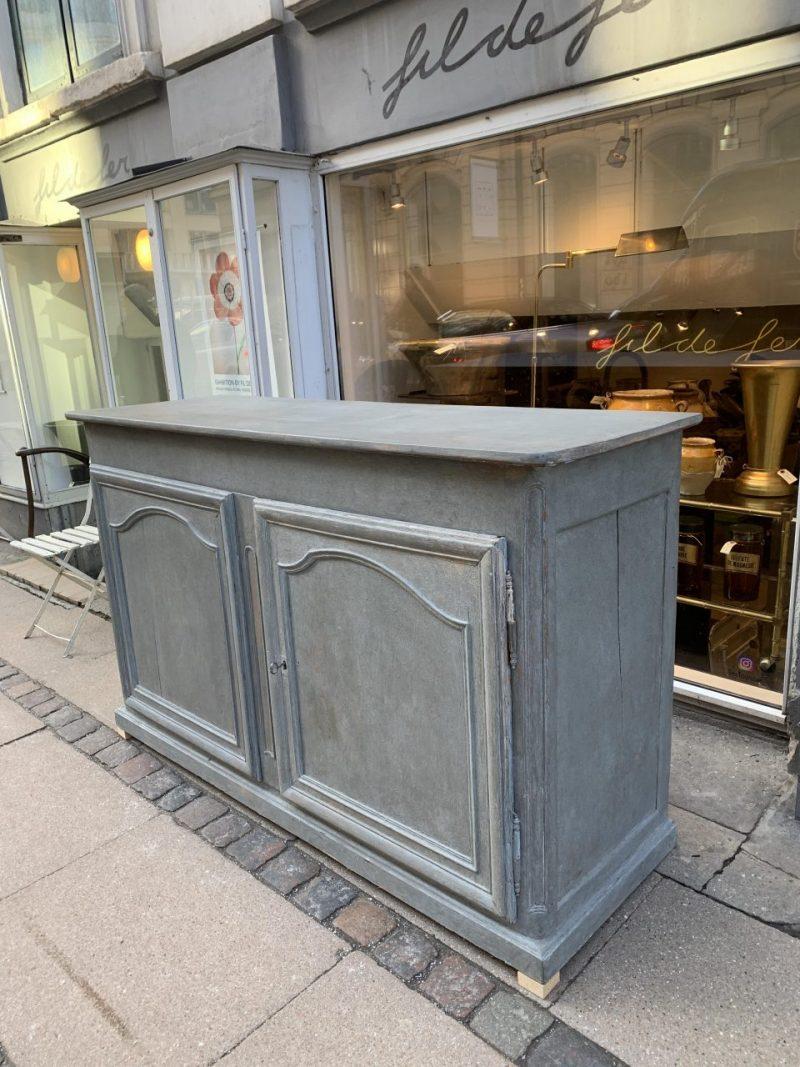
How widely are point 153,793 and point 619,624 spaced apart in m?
2.06

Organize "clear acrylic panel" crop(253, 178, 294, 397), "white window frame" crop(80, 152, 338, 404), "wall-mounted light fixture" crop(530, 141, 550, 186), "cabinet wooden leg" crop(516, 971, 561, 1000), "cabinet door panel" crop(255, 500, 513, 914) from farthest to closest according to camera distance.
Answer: "clear acrylic panel" crop(253, 178, 294, 397), "white window frame" crop(80, 152, 338, 404), "wall-mounted light fixture" crop(530, 141, 550, 186), "cabinet wooden leg" crop(516, 971, 561, 1000), "cabinet door panel" crop(255, 500, 513, 914)

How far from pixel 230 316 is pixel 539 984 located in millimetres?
4185

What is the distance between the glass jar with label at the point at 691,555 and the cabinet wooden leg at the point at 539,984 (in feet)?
7.11

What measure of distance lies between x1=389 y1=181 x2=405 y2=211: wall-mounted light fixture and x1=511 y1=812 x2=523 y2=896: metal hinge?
13.4 ft

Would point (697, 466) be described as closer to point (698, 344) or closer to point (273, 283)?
point (698, 344)

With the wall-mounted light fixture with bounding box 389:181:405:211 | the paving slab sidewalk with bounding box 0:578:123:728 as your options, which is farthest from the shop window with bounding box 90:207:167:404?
the paving slab sidewalk with bounding box 0:578:123:728

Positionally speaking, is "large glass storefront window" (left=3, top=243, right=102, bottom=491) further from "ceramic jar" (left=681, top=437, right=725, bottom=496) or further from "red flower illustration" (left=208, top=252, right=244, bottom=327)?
"ceramic jar" (left=681, top=437, right=725, bottom=496)

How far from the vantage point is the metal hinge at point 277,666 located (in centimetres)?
263

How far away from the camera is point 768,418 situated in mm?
3621

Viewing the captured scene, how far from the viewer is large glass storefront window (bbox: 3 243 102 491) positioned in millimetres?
7273

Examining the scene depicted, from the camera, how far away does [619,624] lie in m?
2.24

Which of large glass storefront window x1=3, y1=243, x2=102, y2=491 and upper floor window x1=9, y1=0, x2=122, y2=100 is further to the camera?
large glass storefront window x1=3, y1=243, x2=102, y2=491

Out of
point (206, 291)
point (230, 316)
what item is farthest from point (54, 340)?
point (230, 316)

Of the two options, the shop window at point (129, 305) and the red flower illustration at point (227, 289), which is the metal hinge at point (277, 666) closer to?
the red flower illustration at point (227, 289)
